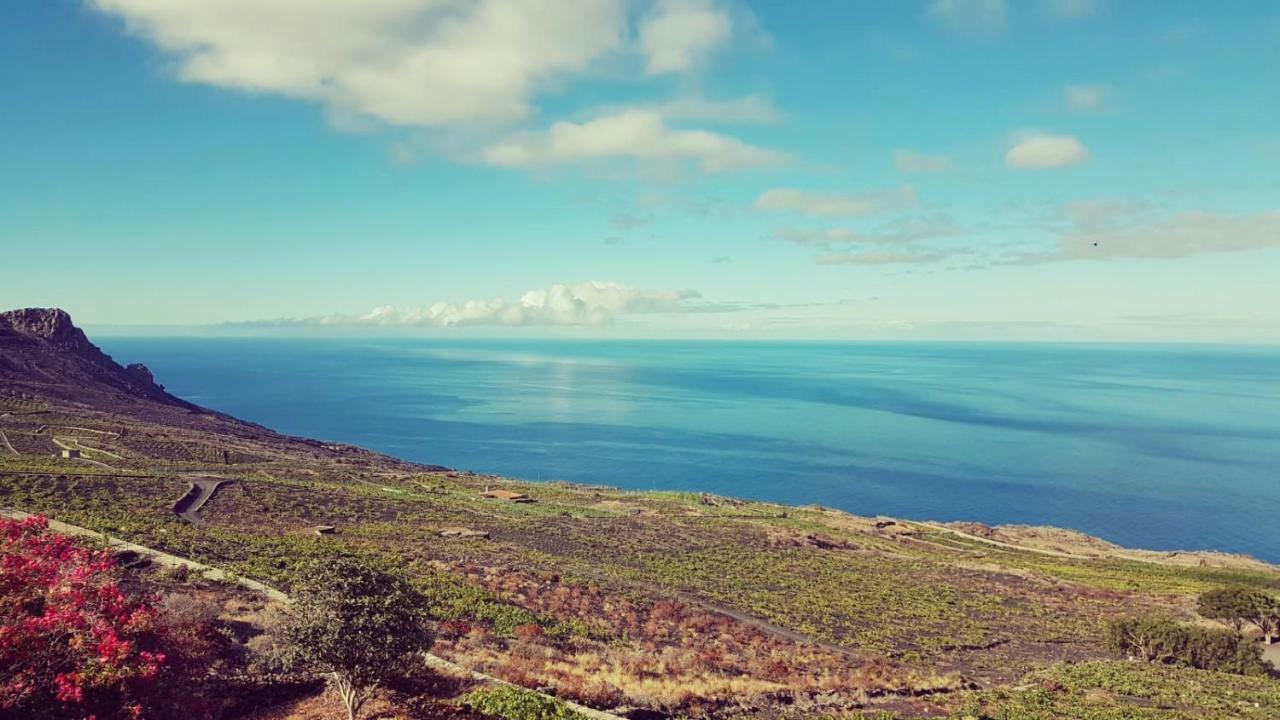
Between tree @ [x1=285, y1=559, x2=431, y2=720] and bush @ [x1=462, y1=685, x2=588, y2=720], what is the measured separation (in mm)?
2393

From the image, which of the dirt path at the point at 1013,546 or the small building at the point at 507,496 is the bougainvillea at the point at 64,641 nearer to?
the small building at the point at 507,496

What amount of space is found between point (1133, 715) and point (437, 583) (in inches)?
1131

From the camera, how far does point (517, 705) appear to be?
16.7m

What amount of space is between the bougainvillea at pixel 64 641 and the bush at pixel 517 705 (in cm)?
735

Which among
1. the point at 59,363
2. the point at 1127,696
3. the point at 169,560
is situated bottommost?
the point at 1127,696

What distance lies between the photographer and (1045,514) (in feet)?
336

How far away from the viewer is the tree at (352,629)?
1414 centimetres

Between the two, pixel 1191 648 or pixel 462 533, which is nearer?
pixel 1191 648

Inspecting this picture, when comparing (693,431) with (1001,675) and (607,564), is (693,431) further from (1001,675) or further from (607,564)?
(1001,675)

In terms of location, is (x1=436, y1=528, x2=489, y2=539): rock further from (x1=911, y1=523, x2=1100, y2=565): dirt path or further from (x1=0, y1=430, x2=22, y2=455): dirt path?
(x1=911, y1=523, x2=1100, y2=565): dirt path

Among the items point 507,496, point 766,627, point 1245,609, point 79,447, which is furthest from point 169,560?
point 1245,609

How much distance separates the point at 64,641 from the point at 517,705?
9.72 m

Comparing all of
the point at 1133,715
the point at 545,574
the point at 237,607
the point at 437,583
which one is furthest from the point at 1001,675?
the point at 237,607

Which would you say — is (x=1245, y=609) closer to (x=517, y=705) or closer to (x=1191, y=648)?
(x=1191, y=648)
